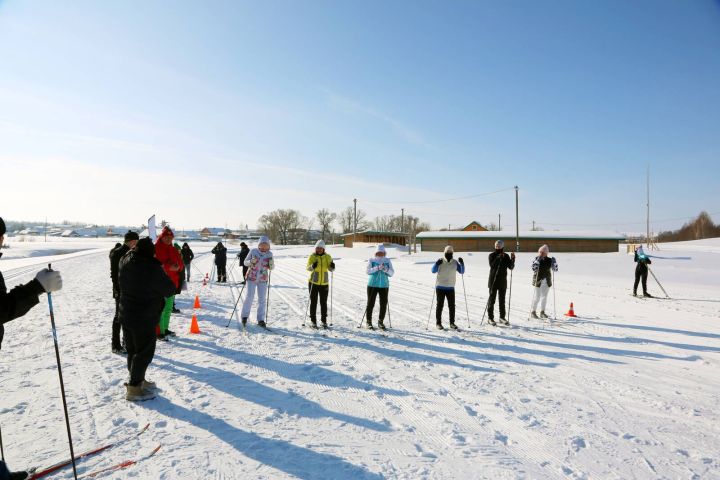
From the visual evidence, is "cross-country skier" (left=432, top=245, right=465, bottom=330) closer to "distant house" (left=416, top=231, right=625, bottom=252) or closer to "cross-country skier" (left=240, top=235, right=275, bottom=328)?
"cross-country skier" (left=240, top=235, right=275, bottom=328)

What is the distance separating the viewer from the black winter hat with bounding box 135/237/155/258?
16.4 feet

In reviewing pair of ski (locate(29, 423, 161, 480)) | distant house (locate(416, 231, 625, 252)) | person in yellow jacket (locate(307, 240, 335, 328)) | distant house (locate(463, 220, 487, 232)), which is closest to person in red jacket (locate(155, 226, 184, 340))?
person in yellow jacket (locate(307, 240, 335, 328))

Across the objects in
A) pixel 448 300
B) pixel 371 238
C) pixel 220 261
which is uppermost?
pixel 371 238

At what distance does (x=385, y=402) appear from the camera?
16.0 ft

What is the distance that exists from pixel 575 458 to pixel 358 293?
11.1 metres

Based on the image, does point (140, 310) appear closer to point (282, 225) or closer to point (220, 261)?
point (220, 261)

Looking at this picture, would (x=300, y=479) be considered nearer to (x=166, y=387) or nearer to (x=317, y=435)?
(x=317, y=435)

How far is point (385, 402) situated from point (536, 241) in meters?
53.2

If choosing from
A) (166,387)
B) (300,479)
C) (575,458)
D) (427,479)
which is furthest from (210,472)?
(575,458)

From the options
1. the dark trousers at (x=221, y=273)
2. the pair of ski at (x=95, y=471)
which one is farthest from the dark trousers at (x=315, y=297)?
the dark trousers at (x=221, y=273)

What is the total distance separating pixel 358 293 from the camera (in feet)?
48.0

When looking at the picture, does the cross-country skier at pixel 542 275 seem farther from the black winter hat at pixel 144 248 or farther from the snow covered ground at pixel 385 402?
the black winter hat at pixel 144 248

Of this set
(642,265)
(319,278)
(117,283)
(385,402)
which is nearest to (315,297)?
(319,278)

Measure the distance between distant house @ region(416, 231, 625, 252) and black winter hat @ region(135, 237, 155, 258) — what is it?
4978 cm
